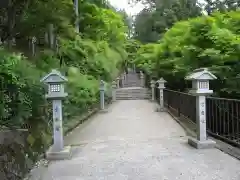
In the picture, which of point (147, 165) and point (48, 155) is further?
point (48, 155)

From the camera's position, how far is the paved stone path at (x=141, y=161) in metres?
4.71

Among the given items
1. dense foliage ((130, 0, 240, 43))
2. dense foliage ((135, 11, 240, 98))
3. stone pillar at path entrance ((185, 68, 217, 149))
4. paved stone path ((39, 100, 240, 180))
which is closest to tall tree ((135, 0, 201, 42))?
dense foliage ((130, 0, 240, 43))

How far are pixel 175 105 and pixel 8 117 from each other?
30.1 feet

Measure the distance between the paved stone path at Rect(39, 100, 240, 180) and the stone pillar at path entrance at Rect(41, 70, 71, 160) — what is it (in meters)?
0.26

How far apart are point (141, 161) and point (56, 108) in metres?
1.95

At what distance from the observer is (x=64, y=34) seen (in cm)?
936

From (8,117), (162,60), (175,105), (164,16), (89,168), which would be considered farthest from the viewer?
(164,16)

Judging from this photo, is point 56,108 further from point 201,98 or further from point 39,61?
point 201,98

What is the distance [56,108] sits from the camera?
20.4ft

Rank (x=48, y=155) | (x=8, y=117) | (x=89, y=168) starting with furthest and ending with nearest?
(x=48, y=155) → (x=89, y=168) → (x=8, y=117)

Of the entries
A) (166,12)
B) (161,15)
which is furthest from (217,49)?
(161,15)

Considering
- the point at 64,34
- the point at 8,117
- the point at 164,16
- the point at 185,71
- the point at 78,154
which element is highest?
the point at 164,16

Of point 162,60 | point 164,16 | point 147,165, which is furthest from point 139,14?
point 147,165

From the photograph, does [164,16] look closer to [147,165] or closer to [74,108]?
[74,108]
